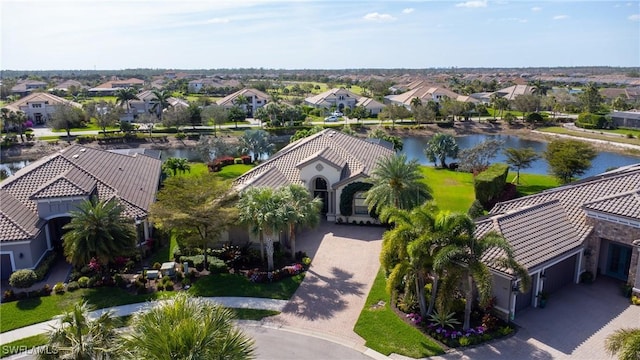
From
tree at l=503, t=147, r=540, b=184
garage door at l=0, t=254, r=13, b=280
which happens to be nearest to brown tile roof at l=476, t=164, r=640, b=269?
tree at l=503, t=147, r=540, b=184

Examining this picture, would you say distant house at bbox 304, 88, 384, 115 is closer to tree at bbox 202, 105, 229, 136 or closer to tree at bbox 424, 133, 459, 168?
tree at bbox 202, 105, 229, 136

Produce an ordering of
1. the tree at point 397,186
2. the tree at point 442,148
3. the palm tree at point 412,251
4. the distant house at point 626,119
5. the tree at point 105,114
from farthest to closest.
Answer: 1. the distant house at point 626,119
2. the tree at point 105,114
3. the tree at point 442,148
4. the tree at point 397,186
5. the palm tree at point 412,251

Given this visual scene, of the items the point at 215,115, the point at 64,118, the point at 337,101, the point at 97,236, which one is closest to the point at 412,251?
the point at 97,236

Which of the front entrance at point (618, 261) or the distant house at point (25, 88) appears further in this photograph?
the distant house at point (25, 88)

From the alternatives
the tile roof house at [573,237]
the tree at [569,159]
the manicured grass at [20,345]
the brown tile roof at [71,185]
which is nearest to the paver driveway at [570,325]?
the tile roof house at [573,237]

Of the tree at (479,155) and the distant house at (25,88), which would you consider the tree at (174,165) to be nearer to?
the tree at (479,155)

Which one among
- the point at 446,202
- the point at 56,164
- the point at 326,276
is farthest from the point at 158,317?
the point at 446,202

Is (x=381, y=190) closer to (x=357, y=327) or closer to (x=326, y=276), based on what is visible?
(x=326, y=276)
